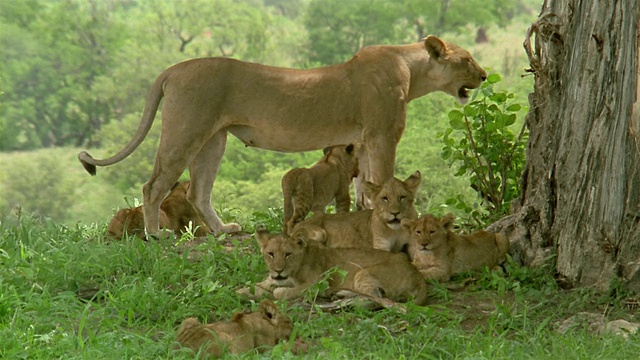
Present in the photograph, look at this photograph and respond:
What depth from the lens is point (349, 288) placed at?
5.79 m

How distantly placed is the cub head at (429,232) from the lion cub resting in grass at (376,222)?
0.21 m

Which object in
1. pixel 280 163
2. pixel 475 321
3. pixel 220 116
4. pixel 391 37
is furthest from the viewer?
pixel 391 37

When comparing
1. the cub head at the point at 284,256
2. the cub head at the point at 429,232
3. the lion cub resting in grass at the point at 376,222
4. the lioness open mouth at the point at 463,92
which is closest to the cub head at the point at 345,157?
the lion cub resting in grass at the point at 376,222

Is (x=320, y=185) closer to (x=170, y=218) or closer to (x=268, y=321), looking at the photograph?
(x=170, y=218)

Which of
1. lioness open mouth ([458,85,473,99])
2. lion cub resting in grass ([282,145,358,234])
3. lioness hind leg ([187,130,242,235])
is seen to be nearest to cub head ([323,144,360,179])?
lion cub resting in grass ([282,145,358,234])

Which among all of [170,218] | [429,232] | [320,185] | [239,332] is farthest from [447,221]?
[170,218]

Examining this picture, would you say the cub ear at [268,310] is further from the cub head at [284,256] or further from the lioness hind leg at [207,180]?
the lioness hind leg at [207,180]

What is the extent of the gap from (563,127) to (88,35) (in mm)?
37711

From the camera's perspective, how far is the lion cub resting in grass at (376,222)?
6.46m

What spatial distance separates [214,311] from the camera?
566cm

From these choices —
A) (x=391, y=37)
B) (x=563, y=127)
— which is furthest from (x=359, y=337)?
(x=391, y=37)

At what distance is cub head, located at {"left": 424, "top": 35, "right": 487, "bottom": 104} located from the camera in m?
8.01

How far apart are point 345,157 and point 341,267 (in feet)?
6.42

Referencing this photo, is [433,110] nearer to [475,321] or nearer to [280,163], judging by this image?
[280,163]
